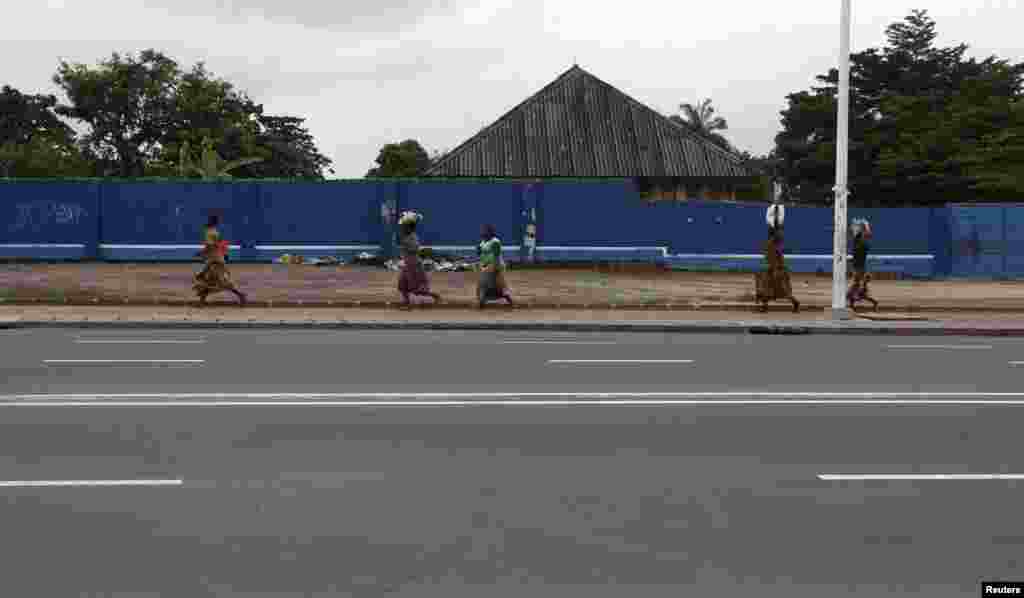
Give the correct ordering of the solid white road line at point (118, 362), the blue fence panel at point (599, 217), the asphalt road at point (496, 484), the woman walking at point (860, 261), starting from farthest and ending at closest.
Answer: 1. the blue fence panel at point (599, 217)
2. the woman walking at point (860, 261)
3. the solid white road line at point (118, 362)
4. the asphalt road at point (496, 484)

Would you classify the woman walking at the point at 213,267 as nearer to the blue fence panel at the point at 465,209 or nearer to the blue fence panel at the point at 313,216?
the blue fence panel at the point at 313,216

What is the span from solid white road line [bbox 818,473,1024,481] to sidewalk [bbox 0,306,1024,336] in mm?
11768

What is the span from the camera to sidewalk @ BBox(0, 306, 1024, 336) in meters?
18.9

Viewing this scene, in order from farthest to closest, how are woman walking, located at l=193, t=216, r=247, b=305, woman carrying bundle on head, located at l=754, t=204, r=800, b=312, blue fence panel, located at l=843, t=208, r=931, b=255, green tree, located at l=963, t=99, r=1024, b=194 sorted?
green tree, located at l=963, t=99, r=1024, b=194 → blue fence panel, located at l=843, t=208, r=931, b=255 → woman walking, located at l=193, t=216, r=247, b=305 → woman carrying bundle on head, located at l=754, t=204, r=800, b=312

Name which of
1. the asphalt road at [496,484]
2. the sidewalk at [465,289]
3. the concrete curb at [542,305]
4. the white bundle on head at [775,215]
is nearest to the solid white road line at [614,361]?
the asphalt road at [496,484]

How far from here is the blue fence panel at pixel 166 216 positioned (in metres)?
32.4

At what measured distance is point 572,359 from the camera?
14.0 m

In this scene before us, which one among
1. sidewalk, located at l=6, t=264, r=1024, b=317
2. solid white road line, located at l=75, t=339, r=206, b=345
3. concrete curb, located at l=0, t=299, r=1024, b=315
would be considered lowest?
solid white road line, located at l=75, t=339, r=206, b=345

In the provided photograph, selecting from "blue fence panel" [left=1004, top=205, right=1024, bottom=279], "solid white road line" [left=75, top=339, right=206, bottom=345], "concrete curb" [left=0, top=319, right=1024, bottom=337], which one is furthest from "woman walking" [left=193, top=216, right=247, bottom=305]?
"blue fence panel" [left=1004, top=205, right=1024, bottom=279]

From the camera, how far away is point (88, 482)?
6.86m

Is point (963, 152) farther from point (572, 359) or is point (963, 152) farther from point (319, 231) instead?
point (572, 359)

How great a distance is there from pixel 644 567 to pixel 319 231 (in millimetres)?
28176

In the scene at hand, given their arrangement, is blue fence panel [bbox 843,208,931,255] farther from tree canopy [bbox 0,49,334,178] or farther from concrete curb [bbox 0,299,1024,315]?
tree canopy [bbox 0,49,334,178]

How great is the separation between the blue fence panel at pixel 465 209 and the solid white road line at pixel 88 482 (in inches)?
1023
